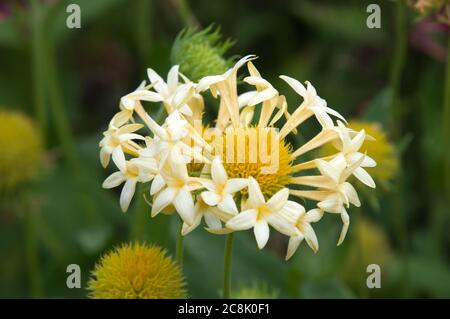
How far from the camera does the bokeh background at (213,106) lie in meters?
1.14

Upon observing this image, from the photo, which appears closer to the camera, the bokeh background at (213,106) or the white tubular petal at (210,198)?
the white tubular petal at (210,198)

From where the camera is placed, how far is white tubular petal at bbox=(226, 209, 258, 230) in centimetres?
64

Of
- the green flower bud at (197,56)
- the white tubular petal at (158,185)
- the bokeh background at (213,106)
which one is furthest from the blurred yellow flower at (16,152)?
the white tubular petal at (158,185)

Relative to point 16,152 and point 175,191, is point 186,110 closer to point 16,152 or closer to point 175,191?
point 175,191

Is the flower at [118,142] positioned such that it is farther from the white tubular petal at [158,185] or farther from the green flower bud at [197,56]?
the green flower bud at [197,56]

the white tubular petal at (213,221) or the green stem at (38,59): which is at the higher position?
the green stem at (38,59)

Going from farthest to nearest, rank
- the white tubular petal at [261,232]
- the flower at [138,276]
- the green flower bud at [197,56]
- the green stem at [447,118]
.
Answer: the green stem at [447,118]
the green flower bud at [197,56]
the flower at [138,276]
the white tubular petal at [261,232]

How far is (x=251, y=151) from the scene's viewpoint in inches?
29.8

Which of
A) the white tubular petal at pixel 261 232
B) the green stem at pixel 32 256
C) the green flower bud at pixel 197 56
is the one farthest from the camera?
the green stem at pixel 32 256

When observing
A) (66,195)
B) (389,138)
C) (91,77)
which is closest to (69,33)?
(91,77)

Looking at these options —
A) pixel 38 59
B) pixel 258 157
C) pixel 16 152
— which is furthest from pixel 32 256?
pixel 258 157

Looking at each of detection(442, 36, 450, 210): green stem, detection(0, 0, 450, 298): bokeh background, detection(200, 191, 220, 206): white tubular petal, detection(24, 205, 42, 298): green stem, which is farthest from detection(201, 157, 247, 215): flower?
detection(24, 205, 42, 298): green stem
